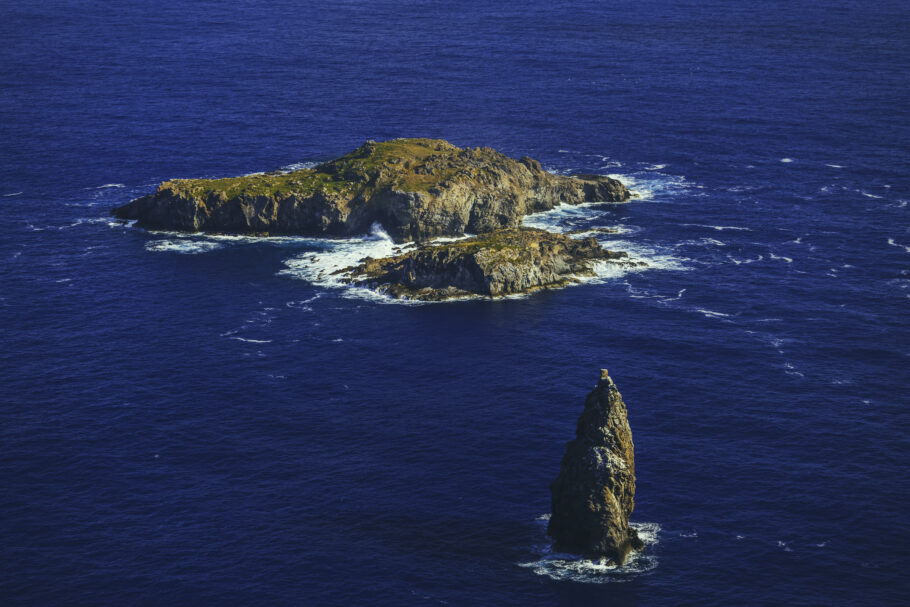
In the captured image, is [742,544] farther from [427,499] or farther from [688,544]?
[427,499]

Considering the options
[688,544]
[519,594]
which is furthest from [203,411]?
[688,544]

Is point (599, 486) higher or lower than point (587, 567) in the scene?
higher

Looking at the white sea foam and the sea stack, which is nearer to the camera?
the sea stack

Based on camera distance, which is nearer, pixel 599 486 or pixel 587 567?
pixel 599 486

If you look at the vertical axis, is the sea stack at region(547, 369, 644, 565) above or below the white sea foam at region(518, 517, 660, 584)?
above
